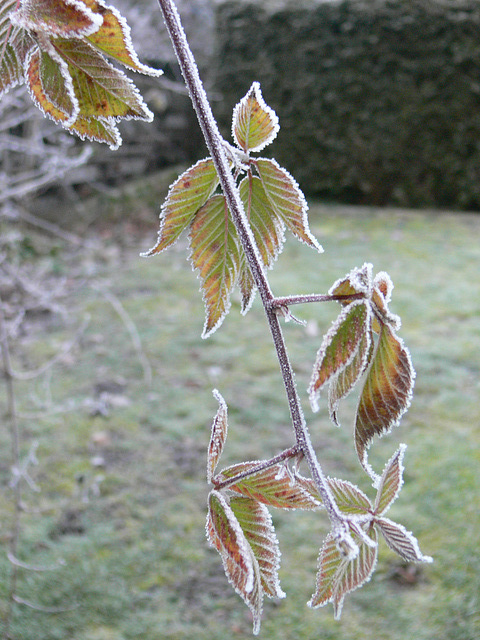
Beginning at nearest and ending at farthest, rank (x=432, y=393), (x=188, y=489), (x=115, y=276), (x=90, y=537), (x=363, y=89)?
1. (x=90, y=537)
2. (x=188, y=489)
3. (x=432, y=393)
4. (x=115, y=276)
5. (x=363, y=89)

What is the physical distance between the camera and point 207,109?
1.20ft

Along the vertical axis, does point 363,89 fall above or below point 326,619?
above

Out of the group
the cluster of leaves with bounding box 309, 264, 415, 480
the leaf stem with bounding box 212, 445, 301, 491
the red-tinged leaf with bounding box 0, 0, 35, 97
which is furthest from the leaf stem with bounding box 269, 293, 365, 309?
the red-tinged leaf with bounding box 0, 0, 35, 97

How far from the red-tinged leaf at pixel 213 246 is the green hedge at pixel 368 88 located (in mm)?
6377

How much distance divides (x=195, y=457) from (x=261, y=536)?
2.67 meters

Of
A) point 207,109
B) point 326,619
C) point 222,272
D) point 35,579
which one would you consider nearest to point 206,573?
point 326,619

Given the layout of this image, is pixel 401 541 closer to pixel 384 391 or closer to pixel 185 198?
pixel 384 391

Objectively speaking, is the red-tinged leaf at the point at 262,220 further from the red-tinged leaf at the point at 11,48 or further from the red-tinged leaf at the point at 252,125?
the red-tinged leaf at the point at 11,48

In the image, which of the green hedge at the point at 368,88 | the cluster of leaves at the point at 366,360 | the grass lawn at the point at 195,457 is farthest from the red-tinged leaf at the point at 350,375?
the green hedge at the point at 368,88

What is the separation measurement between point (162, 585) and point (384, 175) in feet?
17.7

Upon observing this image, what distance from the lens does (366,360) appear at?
0.41 meters

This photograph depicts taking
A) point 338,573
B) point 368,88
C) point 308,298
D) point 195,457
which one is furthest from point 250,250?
point 368,88

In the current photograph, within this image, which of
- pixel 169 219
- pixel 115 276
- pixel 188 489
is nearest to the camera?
pixel 169 219

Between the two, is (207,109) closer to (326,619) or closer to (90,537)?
(326,619)
